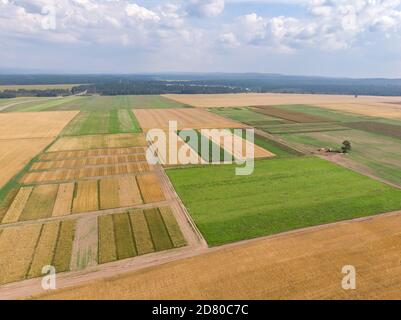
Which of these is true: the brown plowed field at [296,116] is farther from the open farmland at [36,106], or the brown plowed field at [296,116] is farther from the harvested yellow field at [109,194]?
the open farmland at [36,106]

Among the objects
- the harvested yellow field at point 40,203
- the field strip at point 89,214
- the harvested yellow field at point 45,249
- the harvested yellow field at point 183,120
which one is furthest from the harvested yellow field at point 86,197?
the harvested yellow field at point 183,120

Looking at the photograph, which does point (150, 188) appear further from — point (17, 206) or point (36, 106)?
point (36, 106)

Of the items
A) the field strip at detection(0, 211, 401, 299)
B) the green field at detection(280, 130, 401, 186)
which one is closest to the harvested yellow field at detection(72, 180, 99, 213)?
the field strip at detection(0, 211, 401, 299)

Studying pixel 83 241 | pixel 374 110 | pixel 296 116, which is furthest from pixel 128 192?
pixel 374 110

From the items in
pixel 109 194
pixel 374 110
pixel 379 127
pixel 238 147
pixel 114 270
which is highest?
pixel 374 110

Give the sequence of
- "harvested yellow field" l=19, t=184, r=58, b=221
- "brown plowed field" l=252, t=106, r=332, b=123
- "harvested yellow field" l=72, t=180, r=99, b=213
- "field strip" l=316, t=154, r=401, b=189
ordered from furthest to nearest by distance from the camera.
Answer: "brown plowed field" l=252, t=106, r=332, b=123 < "field strip" l=316, t=154, r=401, b=189 < "harvested yellow field" l=72, t=180, r=99, b=213 < "harvested yellow field" l=19, t=184, r=58, b=221

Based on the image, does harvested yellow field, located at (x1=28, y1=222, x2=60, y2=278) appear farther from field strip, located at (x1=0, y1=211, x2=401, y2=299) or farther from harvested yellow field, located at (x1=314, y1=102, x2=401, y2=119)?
harvested yellow field, located at (x1=314, y1=102, x2=401, y2=119)
